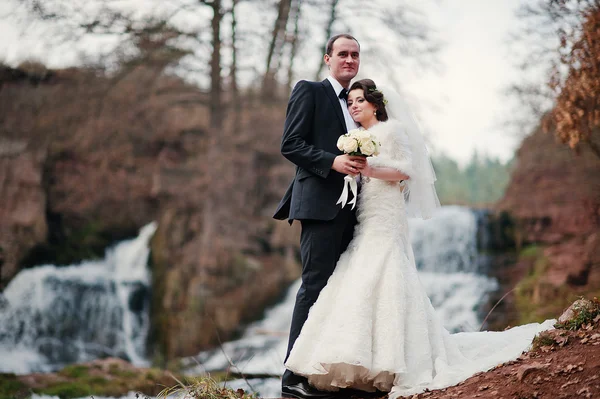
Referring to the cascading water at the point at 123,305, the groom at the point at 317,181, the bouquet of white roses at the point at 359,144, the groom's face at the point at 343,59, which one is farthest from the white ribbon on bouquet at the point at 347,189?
the cascading water at the point at 123,305

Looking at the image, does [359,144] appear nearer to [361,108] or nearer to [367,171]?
[367,171]

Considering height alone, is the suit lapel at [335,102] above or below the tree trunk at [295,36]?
below

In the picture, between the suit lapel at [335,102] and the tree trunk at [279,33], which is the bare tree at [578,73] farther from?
the tree trunk at [279,33]

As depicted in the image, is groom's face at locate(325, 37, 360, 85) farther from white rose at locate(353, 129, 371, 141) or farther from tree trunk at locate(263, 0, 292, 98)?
tree trunk at locate(263, 0, 292, 98)

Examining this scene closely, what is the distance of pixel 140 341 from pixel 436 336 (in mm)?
11193

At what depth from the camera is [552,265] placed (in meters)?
11.7

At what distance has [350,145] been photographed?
383 centimetres

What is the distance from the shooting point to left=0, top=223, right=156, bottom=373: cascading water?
12930mm

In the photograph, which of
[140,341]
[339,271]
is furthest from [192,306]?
[339,271]

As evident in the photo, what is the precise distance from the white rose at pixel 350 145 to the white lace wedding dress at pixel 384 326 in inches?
12.9

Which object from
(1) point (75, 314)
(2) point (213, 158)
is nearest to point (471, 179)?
(2) point (213, 158)

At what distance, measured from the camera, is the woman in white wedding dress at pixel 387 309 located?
152 inches

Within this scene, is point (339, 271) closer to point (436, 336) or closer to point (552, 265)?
point (436, 336)

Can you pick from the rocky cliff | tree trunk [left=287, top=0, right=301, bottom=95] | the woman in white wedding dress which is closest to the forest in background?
the rocky cliff
